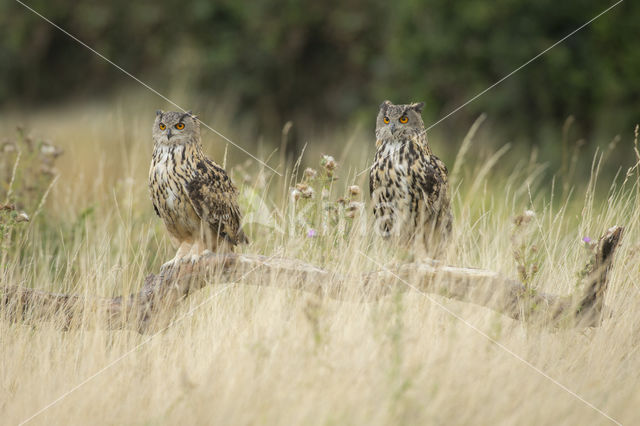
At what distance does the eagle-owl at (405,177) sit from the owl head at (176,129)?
3.24 feet

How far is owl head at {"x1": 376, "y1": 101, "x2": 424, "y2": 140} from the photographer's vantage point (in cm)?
387

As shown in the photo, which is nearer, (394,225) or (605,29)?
(394,225)

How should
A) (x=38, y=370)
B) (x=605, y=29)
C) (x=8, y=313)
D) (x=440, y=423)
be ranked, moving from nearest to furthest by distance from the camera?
(x=440, y=423) → (x=38, y=370) → (x=8, y=313) → (x=605, y=29)

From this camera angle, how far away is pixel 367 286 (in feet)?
11.4

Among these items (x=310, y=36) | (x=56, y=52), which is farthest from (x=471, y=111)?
(x=56, y=52)

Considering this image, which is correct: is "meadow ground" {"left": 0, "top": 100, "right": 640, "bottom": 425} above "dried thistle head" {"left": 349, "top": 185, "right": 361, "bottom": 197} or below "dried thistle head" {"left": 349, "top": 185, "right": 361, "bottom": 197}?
below

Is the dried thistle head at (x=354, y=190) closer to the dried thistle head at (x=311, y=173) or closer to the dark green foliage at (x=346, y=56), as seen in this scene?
the dried thistle head at (x=311, y=173)

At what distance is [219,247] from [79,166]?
179 inches

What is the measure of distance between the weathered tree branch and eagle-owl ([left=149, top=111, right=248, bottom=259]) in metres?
0.27

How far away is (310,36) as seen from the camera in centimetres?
1470

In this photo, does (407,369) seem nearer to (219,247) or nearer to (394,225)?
(394,225)

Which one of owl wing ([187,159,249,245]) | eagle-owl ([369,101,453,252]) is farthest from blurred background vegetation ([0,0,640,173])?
owl wing ([187,159,249,245])

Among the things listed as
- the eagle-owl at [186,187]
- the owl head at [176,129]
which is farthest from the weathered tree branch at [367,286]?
the owl head at [176,129]

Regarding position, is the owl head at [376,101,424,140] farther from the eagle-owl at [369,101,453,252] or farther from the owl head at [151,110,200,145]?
the owl head at [151,110,200,145]
